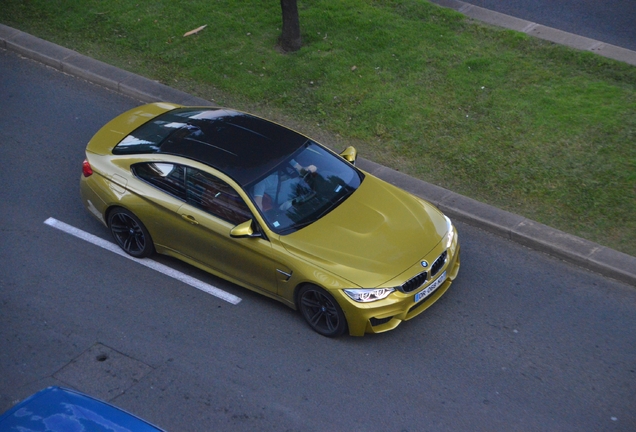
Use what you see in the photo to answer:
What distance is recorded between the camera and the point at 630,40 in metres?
12.3

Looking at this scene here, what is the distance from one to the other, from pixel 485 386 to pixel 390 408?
956 millimetres

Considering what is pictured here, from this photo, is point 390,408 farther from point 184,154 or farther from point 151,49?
point 151,49

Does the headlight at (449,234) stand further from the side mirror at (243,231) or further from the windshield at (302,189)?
the side mirror at (243,231)

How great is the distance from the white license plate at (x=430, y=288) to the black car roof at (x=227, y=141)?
203 centimetres

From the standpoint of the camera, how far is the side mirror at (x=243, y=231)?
7422mm

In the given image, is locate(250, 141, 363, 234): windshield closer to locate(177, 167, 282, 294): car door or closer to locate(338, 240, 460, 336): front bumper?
locate(177, 167, 282, 294): car door

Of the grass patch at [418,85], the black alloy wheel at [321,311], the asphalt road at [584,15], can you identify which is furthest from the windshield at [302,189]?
the asphalt road at [584,15]

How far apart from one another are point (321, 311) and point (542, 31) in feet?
24.3

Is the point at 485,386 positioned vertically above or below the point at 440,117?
below

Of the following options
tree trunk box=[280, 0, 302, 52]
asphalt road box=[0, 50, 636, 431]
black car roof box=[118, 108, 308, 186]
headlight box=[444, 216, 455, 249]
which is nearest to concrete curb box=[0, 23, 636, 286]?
asphalt road box=[0, 50, 636, 431]

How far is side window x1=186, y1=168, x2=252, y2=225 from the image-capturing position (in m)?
7.65

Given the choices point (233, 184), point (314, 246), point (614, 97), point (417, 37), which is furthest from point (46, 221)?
point (614, 97)

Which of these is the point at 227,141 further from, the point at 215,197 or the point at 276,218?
the point at 276,218

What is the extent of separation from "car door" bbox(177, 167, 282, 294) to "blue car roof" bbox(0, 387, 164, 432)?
8.22 ft
